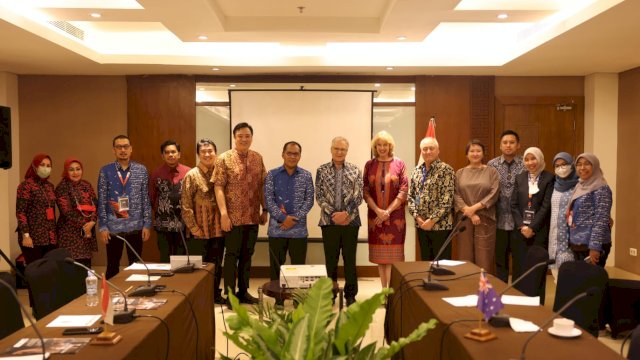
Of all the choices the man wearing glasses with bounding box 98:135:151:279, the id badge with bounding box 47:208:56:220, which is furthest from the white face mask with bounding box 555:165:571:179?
the id badge with bounding box 47:208:56:220

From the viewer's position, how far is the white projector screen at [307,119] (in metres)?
6.49

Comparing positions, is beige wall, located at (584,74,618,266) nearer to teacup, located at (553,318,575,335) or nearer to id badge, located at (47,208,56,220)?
teacup, located at (553,318,575,335)

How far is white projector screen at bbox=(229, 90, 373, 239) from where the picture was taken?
21.3ft

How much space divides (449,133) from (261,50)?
2430 millimetres

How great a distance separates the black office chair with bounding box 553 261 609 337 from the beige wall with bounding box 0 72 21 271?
18.8 feet

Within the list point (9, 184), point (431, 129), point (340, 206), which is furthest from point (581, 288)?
point (9, 184)

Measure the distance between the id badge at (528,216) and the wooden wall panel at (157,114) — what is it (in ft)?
12.5

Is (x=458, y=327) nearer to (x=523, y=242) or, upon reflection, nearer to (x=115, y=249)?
(x=523, y=242)

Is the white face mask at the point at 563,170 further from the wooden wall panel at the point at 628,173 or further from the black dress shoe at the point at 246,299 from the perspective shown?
the black dress shoe at the point at 246,299

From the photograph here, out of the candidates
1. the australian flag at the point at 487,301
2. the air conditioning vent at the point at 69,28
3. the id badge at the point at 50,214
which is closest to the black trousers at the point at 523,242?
the australian flag at the point at 487,301

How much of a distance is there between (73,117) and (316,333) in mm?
6135

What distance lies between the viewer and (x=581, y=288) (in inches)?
120

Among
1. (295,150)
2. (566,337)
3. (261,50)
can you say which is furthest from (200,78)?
(566,337)

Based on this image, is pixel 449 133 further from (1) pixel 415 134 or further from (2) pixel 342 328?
(2) pixel 342 328
